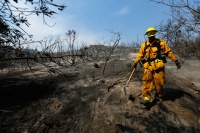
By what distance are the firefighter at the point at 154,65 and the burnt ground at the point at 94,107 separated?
1.07 feet

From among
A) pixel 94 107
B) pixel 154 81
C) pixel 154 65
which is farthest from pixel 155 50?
pixel 94 107

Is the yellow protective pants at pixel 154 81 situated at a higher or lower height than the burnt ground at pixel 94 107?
higher

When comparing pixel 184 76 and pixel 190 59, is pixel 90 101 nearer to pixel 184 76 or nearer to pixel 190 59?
pixel 184 76

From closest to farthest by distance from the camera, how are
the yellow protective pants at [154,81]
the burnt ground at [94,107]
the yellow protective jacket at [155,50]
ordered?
the burnt ground at [94,107], the yellow protective pants at [154,81], the yellow protective jacket at [155,50]

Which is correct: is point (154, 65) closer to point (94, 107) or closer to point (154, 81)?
point (154, 81)

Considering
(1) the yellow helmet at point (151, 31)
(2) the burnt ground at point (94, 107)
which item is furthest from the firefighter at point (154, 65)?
(2) the burnt ground at point (94, 107)

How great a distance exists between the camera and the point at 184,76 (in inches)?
409

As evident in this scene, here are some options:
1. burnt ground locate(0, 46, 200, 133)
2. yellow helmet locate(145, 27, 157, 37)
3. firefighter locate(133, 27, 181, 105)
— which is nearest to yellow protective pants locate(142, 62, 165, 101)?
firefighter locate(133, 27, 181, 105)

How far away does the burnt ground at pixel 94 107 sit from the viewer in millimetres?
6445

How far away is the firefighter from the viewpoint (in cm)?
727

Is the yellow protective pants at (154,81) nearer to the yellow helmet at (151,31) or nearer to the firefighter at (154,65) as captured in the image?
the firefighter at (154,65)

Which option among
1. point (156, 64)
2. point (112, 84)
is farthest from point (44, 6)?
point (112, 84)

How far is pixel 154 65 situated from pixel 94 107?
185 centimetres

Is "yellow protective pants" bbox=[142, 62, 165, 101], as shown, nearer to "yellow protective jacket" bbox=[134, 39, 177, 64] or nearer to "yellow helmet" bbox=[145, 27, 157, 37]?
"yellow protective jacket" bbox=[134, 39, 177, 64]
